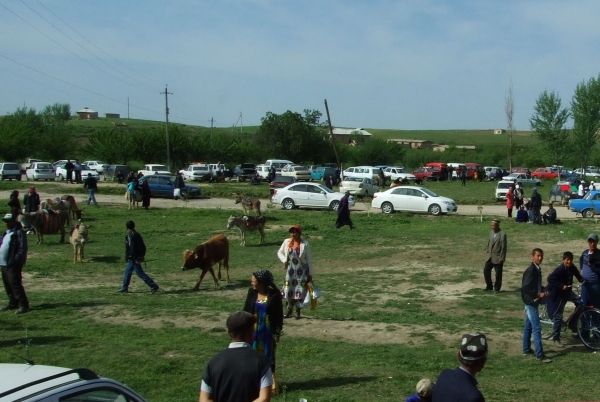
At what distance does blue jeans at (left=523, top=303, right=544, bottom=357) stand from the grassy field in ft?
0.78

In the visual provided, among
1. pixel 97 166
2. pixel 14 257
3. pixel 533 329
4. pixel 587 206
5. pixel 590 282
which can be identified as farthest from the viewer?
pixel 97 166

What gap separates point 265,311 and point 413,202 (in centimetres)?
2753

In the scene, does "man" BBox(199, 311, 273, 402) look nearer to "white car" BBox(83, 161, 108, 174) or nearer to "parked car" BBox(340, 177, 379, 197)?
"parked car" BBox(340, 177, 379, 197)

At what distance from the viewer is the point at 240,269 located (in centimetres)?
1889

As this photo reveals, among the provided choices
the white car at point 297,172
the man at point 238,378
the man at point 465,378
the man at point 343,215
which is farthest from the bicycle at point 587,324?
the white car at point 297,172

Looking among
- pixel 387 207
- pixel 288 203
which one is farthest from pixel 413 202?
pixel 288 203

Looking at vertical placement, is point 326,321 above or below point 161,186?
below

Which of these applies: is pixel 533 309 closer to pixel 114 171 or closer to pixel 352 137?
pixel 114 171

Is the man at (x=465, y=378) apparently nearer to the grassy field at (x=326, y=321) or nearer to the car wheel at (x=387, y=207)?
the grassy field at (x=326, y=321)

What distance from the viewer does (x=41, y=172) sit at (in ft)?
182

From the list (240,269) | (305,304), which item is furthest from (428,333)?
(240,269)

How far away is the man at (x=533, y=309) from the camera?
10.2 metres

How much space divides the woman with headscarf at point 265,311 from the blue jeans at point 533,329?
441cm

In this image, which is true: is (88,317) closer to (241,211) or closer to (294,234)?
(294,234)
